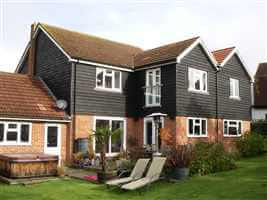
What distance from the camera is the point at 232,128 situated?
24609mm

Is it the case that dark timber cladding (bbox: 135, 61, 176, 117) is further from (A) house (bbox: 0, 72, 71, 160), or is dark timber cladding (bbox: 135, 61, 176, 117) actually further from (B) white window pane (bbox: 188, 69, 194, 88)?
(A) house (bbox: 0, 72, 71, 160)

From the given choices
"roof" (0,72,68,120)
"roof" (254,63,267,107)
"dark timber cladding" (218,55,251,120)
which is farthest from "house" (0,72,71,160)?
"roof" (254,63,267,107)

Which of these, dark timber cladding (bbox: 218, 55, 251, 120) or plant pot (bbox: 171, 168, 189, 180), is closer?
plant pot (bbox: 171, 168, 189, 180)

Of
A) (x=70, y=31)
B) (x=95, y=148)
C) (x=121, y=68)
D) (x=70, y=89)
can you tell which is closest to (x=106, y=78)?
(x=121, y=68)

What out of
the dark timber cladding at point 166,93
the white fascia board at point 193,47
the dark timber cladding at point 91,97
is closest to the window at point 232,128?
the white fascia board at point 193,47

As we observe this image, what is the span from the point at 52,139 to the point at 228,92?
12.8m

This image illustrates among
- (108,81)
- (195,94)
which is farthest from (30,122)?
(195,94)

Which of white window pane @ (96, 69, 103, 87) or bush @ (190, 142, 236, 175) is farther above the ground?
white window pane @ (96, 69, 103, 87)

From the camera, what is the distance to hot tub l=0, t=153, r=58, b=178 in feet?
42.7

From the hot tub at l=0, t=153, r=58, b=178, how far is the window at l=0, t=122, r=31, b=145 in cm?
258

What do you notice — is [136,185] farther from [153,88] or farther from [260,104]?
[260,104]

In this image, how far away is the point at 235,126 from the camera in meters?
24.9

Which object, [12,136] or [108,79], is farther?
[108,79]

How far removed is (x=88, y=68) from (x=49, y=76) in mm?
3370
